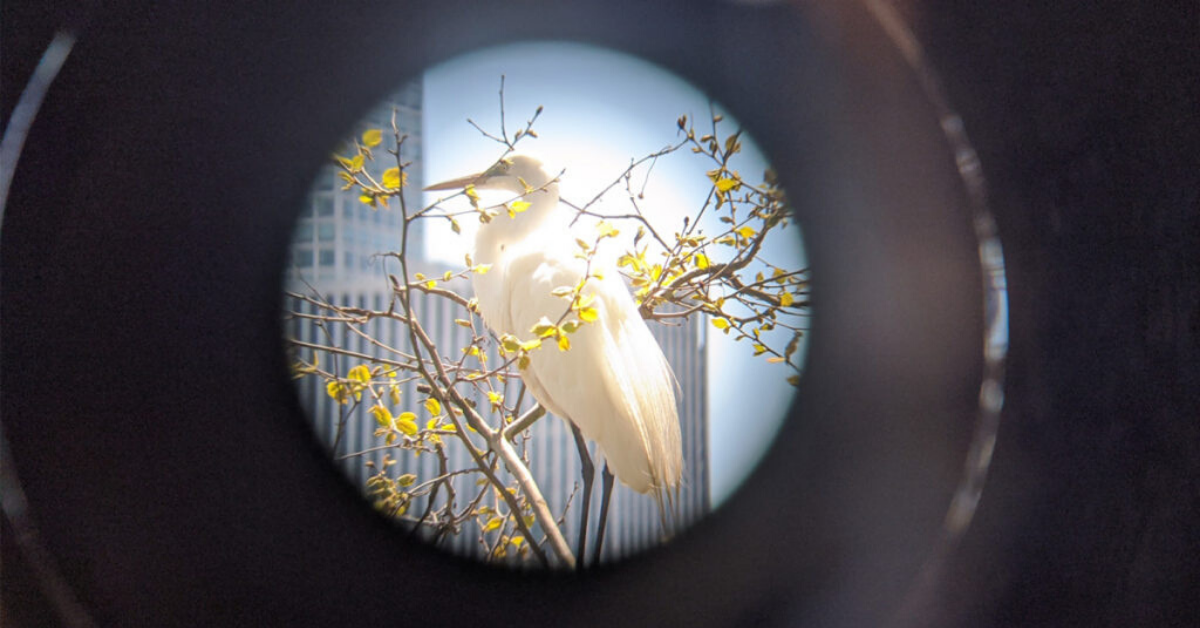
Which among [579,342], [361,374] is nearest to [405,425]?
[361,374]

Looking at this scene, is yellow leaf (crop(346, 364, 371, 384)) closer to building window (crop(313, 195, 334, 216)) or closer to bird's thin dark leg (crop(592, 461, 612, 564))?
building window (crop(313, 195, 334, 216))

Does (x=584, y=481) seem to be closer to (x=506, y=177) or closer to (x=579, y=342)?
(x=579, y=342)

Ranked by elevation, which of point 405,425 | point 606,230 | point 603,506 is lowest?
point 603,506

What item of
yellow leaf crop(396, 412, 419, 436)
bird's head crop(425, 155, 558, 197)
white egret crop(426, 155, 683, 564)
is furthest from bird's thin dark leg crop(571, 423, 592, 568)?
bird's head crop(425, 155, 558, 197)

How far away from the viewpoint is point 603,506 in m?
0.66

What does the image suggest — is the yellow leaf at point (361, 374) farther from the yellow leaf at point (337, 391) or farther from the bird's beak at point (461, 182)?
the bird's beak at point (461, 182)

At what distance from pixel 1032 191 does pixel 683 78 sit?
0.37 meters

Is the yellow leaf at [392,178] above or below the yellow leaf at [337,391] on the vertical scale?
above

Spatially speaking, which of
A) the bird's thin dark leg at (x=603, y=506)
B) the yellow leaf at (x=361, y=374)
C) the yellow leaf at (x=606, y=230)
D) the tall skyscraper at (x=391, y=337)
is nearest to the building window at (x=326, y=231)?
the tall skyscraper at (x=391, y=337)

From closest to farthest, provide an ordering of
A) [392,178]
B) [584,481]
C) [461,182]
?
1. [392,178]
2. [461,182]
3. [584,481]

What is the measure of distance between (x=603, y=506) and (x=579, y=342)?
0.76 feet

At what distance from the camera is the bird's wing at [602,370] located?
0.59 meters

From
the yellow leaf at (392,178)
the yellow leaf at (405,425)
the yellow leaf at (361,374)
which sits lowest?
the yellow leaf at (405,425)

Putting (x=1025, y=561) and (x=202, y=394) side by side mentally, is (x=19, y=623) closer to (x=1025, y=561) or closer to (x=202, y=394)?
(x=202, y=394)
